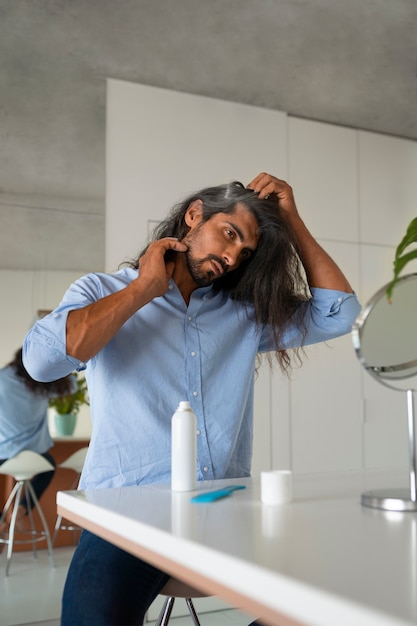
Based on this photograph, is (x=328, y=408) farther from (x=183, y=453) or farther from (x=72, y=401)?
(x=183, y=453)

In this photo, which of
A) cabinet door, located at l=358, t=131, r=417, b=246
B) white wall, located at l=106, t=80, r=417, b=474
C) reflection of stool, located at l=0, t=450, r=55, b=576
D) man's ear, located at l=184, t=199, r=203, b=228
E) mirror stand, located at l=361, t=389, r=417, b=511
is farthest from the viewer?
cabinet door, located at l=358, t=131, r=417, b=246

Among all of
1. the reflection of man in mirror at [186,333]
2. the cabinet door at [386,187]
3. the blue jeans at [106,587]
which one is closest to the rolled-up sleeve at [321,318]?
the reflection of man in mirror at [186,333]

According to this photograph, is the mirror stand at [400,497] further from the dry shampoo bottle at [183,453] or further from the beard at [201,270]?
the beard at [201,270]

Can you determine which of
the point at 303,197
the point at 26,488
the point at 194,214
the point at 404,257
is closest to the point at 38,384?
the point at 26,488

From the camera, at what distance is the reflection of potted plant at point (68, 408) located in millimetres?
3238

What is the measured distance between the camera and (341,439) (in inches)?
157

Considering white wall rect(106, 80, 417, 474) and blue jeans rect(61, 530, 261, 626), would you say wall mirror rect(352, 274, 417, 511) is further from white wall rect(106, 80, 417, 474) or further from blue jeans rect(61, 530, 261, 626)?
white wall rect(106, 80, 417, 474)

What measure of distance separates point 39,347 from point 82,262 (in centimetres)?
194

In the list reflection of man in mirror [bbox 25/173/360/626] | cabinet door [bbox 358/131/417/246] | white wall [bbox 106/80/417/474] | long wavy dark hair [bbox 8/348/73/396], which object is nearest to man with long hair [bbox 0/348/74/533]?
long wavy dark hair [bbox 8/348/73/396]

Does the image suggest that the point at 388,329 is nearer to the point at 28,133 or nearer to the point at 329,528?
the point at 329,528

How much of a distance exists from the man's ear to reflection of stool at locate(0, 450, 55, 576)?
1792 mm

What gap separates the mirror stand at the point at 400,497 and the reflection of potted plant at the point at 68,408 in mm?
2312

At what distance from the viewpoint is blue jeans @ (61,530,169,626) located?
1179 mm

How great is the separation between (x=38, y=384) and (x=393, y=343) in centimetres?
237
